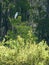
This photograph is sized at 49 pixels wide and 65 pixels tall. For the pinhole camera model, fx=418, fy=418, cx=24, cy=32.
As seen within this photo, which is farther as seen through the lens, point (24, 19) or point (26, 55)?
point (24, 19)

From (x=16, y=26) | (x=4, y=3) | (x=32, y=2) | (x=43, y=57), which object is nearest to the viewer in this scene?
(x=43, y=57)

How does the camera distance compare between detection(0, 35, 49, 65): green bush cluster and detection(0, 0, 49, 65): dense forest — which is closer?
detection(0, 35, 49, 65): green bush cluster

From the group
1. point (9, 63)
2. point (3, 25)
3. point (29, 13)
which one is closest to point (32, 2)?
point (29, 13)

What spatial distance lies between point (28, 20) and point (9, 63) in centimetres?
1920

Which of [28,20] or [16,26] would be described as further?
[28,20]

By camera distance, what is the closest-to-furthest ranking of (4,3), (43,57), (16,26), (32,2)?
1. (43,57)
2. (16,26)
3. (4,3)
4. (32,2)

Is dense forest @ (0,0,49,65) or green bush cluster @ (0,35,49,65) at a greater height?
green bush cluster @ (0,35,49,65)

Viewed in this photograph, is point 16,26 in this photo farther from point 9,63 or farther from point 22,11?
point 9,63

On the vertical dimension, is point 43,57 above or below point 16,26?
above

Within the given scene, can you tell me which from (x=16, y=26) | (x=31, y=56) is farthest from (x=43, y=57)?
(x=16, y=26)

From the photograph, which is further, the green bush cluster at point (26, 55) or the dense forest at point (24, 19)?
the dense forest at point (24, 19)

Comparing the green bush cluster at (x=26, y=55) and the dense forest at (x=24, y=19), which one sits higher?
the green bush cluster at (x=26, y=55)

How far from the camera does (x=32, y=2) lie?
34.6 metres

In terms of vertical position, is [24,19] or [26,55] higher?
[26,55]
